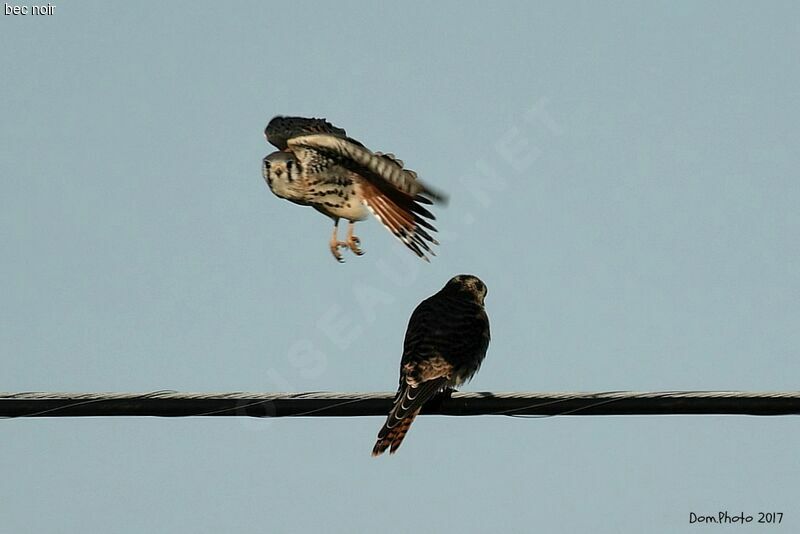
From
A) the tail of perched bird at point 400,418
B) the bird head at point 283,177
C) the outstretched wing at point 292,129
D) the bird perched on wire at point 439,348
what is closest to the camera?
the tail of perched bird at point 400,418

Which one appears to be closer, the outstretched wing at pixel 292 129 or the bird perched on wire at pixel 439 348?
the bird perched on wire at pixel 439 348

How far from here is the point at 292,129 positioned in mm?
13477

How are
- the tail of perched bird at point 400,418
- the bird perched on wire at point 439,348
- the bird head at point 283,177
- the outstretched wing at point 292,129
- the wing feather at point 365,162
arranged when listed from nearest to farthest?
the tail of perched bird at point 400,418 → the bird perched on wire at point 439,348 → the wing feather at point 365,162 → the bird head at point 283,177 → the outstretched wing at point 292,129

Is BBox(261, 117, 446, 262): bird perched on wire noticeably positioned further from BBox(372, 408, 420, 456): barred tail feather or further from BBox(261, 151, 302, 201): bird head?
BBox(372, 408, 420, 456): barred tail feather

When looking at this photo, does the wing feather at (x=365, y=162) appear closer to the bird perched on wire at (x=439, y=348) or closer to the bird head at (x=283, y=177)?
the bird head at (x=283, y=177)

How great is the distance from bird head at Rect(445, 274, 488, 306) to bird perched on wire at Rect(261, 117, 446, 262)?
2.84 feet

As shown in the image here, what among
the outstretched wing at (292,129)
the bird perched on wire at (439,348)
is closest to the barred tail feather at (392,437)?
the bird perched on wire at (439,348)

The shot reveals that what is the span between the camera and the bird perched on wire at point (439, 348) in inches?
404

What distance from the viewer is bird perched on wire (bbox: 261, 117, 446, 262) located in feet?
41.6

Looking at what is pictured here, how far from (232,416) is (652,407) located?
2.41 meters

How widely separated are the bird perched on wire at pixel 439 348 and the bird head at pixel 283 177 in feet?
5.10

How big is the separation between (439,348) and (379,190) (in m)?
1.97

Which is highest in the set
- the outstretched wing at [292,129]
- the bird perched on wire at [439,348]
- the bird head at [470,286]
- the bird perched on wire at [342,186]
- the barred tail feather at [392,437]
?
the outstretched wing at [292,129]

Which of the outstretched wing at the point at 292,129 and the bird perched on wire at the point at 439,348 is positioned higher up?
the outstretched wing at the point at 292,129
